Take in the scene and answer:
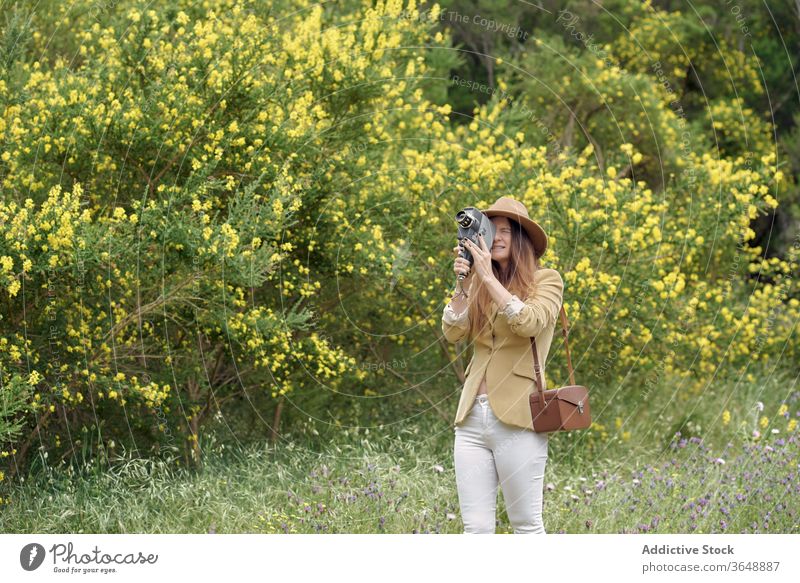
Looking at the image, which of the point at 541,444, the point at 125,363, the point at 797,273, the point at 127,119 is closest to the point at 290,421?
the point at 125,363

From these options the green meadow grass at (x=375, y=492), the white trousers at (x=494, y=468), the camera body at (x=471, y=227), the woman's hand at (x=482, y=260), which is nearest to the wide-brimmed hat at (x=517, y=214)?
the camera body at (x=471, y=227)

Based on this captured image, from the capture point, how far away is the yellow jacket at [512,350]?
4652mm

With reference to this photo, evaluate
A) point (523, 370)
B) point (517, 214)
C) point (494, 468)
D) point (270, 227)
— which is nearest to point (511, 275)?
point (517, 214)

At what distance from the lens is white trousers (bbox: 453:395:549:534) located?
4.68m

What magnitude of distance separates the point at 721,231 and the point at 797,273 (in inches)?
170

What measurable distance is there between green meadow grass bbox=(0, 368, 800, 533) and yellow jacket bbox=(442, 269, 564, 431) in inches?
72.6

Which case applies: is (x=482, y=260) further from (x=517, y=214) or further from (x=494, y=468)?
(x=494, y=468)

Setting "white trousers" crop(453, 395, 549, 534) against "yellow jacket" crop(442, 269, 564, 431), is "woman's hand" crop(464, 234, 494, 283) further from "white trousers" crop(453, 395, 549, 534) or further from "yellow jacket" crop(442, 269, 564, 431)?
"white trousers" crop(453, 395, 549, 534)

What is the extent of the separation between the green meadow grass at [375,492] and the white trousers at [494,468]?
1.65 metres

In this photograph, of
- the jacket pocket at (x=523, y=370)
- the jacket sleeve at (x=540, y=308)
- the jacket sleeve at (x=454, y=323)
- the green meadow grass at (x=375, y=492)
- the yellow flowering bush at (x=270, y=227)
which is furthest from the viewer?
the yellow flowering bush at (x=270, y=227)

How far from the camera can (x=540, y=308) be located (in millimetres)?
4691

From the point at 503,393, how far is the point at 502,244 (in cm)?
70

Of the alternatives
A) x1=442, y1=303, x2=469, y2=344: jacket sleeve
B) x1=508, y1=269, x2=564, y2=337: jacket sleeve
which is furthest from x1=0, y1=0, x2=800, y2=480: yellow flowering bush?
x1=508, y1=269, x2=564, y2=337: jacket sleeve

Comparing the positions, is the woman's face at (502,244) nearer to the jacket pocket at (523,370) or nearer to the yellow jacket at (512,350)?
the yellow jacket at (512,350)
